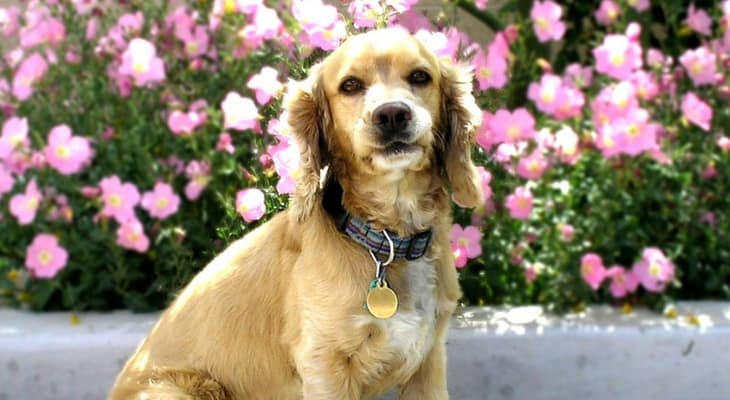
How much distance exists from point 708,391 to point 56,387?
270cm

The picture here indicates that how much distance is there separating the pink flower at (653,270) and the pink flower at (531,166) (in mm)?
597

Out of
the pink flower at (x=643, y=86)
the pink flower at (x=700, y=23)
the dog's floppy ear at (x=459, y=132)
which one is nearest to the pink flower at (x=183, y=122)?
the dog's floppy ear at (x=459, y=132)

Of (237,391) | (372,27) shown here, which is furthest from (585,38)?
(237,391)

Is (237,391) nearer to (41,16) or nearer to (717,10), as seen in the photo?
(41,16)

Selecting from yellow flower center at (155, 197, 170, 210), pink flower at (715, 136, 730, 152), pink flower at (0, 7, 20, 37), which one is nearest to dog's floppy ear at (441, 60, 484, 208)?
yellow flower center at (155, 197, 170, 210)

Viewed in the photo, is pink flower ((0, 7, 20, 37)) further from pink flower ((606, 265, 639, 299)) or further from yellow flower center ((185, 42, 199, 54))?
pink flower ((606, 265, 639, 299))

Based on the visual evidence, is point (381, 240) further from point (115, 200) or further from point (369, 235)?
point (115, 200)

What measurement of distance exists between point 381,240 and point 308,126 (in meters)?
0.39

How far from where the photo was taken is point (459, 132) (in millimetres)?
2732

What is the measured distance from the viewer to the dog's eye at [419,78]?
2631mm

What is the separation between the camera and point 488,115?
141 inches

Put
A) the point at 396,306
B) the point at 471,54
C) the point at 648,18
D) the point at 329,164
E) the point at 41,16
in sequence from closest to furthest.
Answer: the point at 396,306
the point at 329,164
the point at 471,54
the point at 41,16
the point at 648,18

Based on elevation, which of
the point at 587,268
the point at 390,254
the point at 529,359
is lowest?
the point at 529,359

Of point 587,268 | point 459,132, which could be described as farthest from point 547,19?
point 459,132
